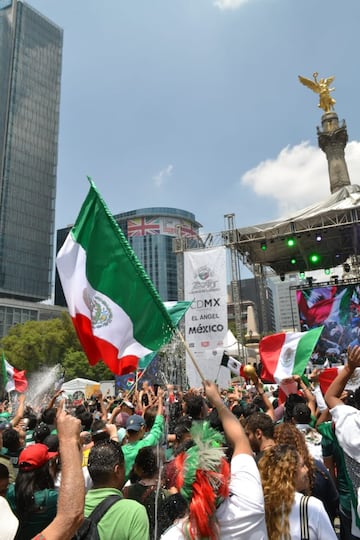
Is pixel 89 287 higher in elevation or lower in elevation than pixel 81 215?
lower

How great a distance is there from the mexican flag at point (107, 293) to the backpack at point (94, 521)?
1.77 m

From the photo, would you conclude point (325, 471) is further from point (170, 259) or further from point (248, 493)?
point (170, 259)

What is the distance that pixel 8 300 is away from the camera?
64938 millimetres

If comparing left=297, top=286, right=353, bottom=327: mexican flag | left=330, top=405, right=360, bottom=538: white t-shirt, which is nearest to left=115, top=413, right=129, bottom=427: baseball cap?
left=330, top=405, right=360, bottom=538: white t-shirt

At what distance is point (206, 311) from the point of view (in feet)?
44.8

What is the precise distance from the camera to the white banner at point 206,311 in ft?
42.3

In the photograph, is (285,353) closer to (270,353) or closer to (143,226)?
(270,353)

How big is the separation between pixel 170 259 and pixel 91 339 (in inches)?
3736

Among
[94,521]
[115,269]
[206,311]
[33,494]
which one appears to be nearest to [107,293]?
[115,269]

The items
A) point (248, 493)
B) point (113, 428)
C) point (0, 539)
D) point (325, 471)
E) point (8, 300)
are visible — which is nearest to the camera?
point (0, 539)

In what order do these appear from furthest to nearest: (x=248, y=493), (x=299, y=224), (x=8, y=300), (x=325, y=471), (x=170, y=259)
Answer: (x=170, y=259), (x=8, y=300), (x=299, y=224), (x=325, y=471), (x=248, y=493)

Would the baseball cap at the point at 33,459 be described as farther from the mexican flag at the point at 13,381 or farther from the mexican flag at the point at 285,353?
the mexican flag at the point at 13,381

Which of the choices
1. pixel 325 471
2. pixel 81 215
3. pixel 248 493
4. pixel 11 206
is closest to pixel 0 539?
pixel 248 493

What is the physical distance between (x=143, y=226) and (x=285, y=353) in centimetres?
9882
